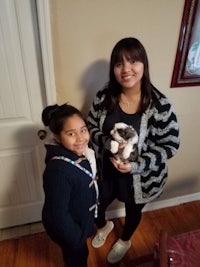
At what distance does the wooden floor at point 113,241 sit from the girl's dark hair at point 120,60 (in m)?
0.99

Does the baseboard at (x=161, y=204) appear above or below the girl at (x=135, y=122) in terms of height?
below

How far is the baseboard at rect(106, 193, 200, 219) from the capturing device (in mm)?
1779

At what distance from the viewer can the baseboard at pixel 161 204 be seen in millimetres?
1779

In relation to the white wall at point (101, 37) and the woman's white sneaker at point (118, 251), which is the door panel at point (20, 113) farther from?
the woman's white sneaker at point (118, 251)

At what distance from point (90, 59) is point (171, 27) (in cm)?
47

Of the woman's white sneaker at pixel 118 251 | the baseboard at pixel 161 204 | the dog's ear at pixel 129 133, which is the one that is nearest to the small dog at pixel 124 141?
the dog's ear at pixel 129 133

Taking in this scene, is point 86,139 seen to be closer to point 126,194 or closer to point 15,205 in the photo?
point 126,194

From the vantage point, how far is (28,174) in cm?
150

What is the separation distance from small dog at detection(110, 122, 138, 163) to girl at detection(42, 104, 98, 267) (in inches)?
4.8

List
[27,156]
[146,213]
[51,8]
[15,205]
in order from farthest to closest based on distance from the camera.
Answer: [146,213], [15,205], [27,156], [51,8]

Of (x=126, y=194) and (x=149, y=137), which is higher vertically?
(x=149, y=137)

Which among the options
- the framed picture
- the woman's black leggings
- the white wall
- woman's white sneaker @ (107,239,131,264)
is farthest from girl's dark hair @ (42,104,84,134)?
woman's white sneaker @ (107,239,131,264)

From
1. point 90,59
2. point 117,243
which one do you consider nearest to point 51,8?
point 90,59

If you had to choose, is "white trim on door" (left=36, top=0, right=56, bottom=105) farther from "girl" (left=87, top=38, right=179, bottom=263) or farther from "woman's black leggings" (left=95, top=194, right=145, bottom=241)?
"woman's black leggings" (left=95, top=194, right=145, bottom=241)
